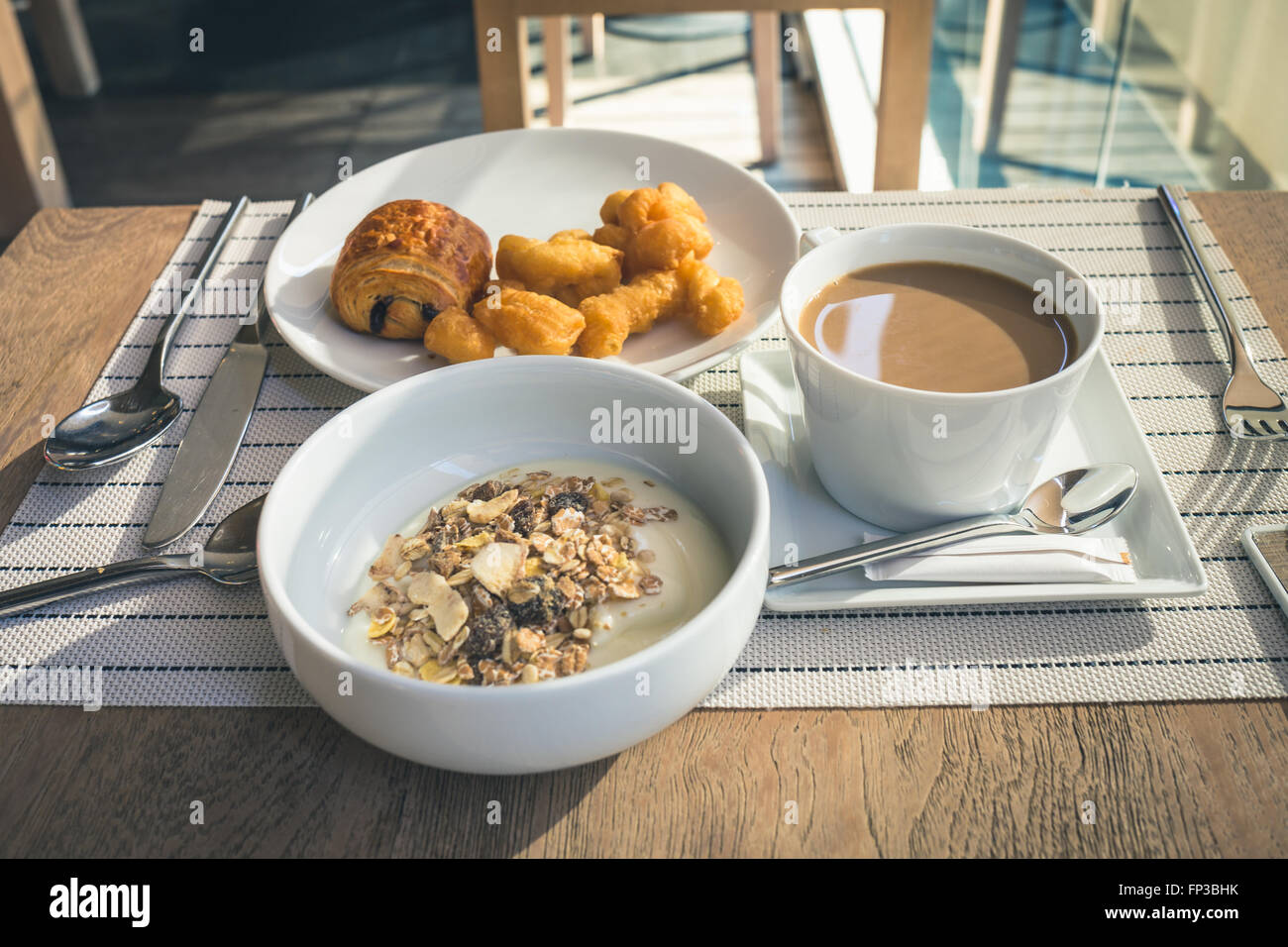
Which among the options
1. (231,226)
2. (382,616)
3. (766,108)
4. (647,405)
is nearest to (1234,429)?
(647,405)

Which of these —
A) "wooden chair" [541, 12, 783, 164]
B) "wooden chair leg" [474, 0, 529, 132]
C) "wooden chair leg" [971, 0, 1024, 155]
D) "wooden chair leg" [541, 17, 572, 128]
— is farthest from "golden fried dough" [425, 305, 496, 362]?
"wooden chair leg" [971, 0, 1024, 155]

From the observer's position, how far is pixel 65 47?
3.28 m

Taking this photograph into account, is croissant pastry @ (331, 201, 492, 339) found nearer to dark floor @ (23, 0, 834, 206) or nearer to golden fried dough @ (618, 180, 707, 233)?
golden fried dough @ (618, 180, 707, 233)

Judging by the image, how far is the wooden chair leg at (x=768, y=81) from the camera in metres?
2.61

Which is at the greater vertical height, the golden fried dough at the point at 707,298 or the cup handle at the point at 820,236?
the cup handle at the point at 820,236

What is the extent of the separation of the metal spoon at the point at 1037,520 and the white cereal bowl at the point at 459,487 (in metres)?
0.07

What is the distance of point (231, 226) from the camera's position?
1103mm

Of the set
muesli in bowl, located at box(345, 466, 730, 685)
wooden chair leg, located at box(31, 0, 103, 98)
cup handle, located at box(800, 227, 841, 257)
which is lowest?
wooden chair leg, located at box(31, 0, 103, 98)

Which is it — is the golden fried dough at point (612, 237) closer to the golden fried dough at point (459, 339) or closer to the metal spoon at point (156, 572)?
the golden fried dough at point (459, 339)

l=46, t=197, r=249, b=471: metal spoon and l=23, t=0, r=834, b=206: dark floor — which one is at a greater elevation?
l=46, t=197, r=249, b=471: metal spoon

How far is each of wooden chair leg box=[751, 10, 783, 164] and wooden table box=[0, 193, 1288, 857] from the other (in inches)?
88.7

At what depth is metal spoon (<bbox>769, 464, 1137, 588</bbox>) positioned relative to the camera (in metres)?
0.66

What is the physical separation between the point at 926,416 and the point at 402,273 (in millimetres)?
484

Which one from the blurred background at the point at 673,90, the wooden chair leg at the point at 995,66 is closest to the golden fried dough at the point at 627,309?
the blurred background at the point at 673,90
